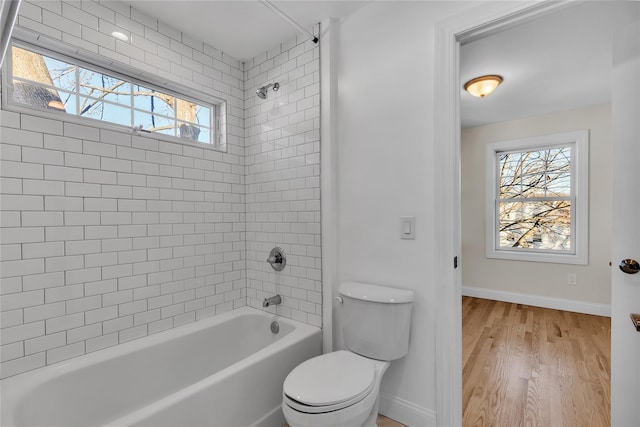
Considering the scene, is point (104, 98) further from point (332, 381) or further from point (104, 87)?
point (332, 381)

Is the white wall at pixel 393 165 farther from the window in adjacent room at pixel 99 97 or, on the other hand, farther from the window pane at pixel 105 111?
the window pane at pixel 105 111

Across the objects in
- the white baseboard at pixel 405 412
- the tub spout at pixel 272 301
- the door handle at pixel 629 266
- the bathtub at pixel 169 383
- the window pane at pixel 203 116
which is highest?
the window pane at pixel 203 116

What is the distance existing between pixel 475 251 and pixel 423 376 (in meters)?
3.00

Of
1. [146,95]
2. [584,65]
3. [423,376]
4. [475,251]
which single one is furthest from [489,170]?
[146,95]

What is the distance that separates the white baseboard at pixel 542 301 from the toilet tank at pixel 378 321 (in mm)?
3018

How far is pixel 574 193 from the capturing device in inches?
138

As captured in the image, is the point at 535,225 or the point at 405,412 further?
the point at 535,225

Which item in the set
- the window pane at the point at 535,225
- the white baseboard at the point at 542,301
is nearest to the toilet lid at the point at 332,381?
the white baseboard at the point at 542,301

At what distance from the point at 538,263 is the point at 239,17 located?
413cm

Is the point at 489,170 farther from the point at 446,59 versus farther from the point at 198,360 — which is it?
the point at 198,360

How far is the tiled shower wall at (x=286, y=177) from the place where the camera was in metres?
2.00

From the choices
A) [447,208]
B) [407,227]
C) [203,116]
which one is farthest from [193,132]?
[447,208]

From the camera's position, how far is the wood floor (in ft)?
5.73

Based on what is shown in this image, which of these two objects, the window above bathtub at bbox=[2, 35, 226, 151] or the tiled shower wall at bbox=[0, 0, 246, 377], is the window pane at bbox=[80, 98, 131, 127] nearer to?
the window above bathtub at bbox=[2, 35, 226, 151]
